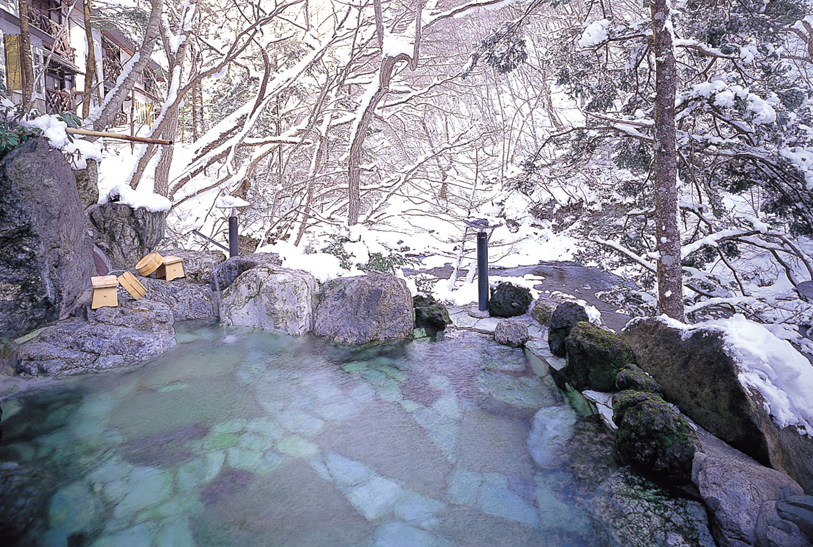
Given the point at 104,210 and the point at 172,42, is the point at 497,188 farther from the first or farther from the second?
the point at 104,210

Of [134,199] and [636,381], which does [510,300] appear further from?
[134,199]

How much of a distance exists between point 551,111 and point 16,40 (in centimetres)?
1498

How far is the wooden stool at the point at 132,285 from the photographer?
5301mm

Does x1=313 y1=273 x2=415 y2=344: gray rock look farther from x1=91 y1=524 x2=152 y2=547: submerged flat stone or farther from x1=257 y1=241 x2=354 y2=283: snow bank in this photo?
x1=91 y1=524 x2=152 y2=547: submerged flat stone

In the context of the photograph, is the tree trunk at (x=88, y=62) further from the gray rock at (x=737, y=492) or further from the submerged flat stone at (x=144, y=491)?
the gray rock at (x=737, y=492)

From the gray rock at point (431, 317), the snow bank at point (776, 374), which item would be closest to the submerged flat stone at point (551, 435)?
the snow bank at point (776, 374)

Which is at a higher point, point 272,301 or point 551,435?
point 272,301

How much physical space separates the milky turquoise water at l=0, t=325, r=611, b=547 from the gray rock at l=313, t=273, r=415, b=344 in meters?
0.72

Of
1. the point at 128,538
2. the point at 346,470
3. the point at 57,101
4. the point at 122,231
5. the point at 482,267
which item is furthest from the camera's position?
the point at 57,101

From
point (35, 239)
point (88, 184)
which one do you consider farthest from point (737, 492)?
point (88, 184)

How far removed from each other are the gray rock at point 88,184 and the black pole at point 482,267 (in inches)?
221

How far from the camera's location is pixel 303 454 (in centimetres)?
311

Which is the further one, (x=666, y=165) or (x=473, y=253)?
(x=473, y=253)

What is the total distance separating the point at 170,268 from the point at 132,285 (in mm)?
817
